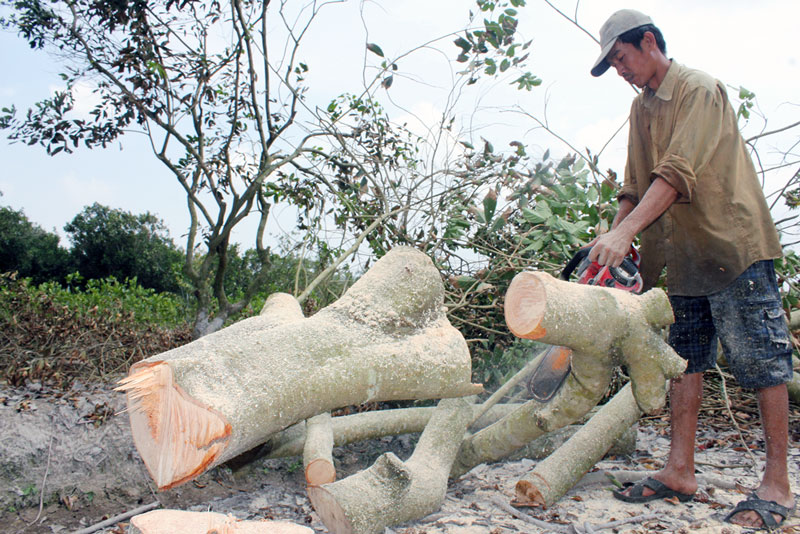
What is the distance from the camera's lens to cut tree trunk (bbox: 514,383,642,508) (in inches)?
88.5

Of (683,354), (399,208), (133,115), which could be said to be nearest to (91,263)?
(133,115)

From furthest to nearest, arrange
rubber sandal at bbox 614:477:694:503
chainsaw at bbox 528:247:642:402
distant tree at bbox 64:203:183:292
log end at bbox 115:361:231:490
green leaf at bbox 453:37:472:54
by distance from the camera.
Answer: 1. distant tree at bbox 64:203:183:292
2. green leaf at bbox 453:37:472:54
3. rubber sandal at bbox 614:477:694:503
4. chainsaw at bbox 528:247:642:402
5. log end at bbox 115:361:231:490

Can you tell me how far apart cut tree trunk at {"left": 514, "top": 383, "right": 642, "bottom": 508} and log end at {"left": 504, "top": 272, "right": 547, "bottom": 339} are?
970 millimetres

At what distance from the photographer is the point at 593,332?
1666 millimetres

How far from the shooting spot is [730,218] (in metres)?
2.20

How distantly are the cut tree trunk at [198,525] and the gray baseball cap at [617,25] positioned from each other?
6.75 ft

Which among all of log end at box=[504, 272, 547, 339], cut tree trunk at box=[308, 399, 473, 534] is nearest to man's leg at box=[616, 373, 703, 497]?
cut tree trunk at box=[308, 399, 473, 534]

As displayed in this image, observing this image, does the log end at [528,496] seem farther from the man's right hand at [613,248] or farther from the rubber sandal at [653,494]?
the man's right hand at [613,248]

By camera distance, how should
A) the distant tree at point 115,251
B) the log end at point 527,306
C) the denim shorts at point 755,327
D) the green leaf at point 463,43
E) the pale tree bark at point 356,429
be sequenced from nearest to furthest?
the log end at point 527,306, the denim shorts at point 755,327, the pale tree bark at point 356,429, the green leaf at point 463,43, the distant tree at point 115,251

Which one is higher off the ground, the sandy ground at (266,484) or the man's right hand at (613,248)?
the man's right hand at (613,248)

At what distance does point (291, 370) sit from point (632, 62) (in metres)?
1.87

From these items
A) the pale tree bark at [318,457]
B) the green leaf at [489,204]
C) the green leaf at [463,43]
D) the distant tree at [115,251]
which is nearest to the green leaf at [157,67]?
the green leaf at [463,43]

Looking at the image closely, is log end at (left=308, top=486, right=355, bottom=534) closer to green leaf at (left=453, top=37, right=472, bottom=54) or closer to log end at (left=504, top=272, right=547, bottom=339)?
log end at (left=504, top=272, right=547, bottom=339)

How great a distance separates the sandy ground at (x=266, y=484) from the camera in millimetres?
2170
